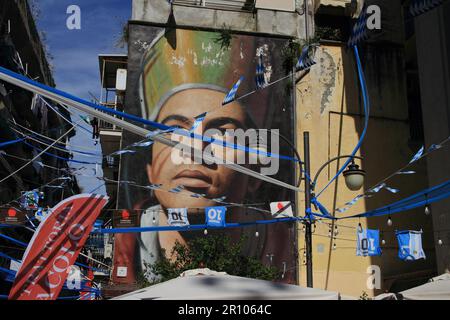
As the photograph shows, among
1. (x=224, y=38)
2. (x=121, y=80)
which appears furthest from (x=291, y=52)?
(x=121, y=80)

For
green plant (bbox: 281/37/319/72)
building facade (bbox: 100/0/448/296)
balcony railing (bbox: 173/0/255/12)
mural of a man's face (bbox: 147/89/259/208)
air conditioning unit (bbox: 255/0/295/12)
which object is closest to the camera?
mural of a man's face (bbox: 147/89/259/208)

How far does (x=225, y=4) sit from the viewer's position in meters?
22.6

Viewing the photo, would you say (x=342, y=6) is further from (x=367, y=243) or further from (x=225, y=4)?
(x=367, y=243)

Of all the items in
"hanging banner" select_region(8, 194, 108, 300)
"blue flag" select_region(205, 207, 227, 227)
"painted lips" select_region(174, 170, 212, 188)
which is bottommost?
"hanging banner" select_region(8, 194, 108, 300)

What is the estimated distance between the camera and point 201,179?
19.5 m

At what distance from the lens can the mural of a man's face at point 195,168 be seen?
63.2 ft

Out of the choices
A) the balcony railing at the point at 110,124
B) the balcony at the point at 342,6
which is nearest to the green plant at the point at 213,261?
the balcony railing at the point at 110,124

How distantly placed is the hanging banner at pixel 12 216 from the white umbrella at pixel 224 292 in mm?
8838

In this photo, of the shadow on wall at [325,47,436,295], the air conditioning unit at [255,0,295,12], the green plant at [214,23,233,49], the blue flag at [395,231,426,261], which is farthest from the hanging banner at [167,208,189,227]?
the air conditioning unit at [255,0,295,12]

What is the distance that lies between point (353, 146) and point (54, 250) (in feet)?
56.1

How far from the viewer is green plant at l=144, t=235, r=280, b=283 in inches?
658

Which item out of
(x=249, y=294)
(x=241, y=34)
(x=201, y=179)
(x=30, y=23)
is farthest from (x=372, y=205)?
(x=30, y=23)

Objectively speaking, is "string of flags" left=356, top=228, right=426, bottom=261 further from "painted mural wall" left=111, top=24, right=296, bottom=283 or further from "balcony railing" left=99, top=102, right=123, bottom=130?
"balcony railing" left=99, top=102, right=123, bottom=130

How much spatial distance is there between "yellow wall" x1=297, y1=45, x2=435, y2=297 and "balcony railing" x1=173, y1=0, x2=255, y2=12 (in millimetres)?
3687
